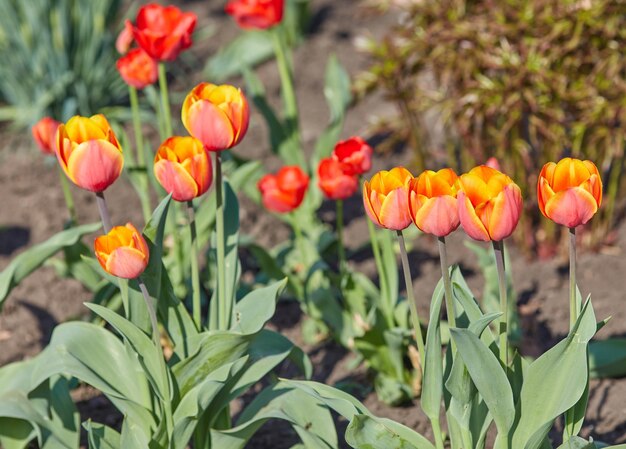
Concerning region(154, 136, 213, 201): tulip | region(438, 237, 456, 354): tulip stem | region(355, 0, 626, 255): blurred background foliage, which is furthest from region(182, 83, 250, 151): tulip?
region(355, 0, 626, 255): blurred background foliage

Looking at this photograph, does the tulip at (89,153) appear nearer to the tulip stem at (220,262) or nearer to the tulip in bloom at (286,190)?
the tulip stem at (220,262)

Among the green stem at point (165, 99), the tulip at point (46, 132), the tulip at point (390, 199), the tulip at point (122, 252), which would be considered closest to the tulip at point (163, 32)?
the green stem at point (165, 99)

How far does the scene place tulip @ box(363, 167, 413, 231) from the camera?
5.90 feet

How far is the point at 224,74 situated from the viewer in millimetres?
4926

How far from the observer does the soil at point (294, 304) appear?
2.70 meters

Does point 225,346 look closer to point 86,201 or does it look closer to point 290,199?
point 290,199

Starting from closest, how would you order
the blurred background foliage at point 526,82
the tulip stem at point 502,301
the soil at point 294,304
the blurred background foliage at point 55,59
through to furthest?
1. the tulip stem at point 502,301
2. the soil at point 294,304
3. the blurred background foliage at point 526,82
4. the blurred background foliage at point 55,59

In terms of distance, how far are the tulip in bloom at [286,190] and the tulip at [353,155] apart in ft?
0.98

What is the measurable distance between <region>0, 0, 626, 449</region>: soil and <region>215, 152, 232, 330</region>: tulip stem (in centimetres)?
Result: 49

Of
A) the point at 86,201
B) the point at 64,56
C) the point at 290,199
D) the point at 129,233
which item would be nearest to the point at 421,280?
the point at 290,199

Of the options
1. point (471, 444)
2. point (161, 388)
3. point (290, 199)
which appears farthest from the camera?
point (290, 199)

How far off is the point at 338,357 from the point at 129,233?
125cm

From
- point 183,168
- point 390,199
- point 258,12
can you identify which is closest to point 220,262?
point 183,168

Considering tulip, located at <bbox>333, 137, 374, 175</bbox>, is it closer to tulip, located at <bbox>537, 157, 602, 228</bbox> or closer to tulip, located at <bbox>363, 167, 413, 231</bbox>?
tulip, located at <bbox>363, 167, 413, 231</bbox>
